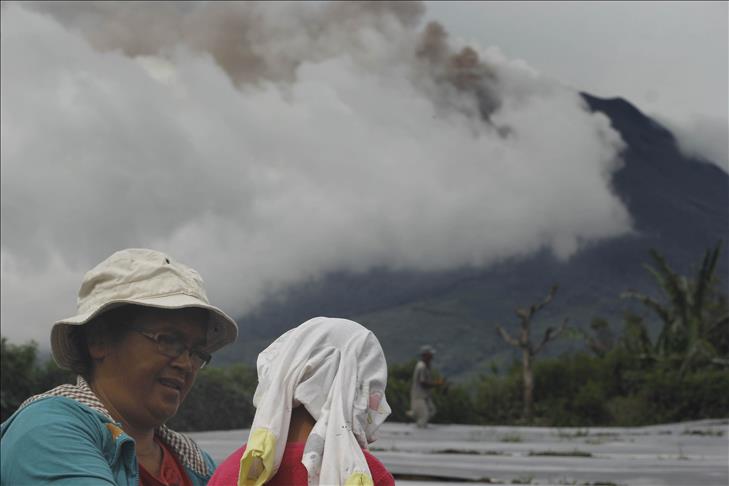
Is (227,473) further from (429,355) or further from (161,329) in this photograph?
(429,355)

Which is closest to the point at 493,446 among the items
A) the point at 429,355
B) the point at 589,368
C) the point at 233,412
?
the point at 429,355

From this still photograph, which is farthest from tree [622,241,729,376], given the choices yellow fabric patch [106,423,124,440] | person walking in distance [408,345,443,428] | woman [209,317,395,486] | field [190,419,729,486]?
woman [209,317,395,486]

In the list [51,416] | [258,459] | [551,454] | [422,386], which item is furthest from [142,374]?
[422,386]

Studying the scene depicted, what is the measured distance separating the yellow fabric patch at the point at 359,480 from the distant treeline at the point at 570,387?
14.0 meters

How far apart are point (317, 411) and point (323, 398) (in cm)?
3

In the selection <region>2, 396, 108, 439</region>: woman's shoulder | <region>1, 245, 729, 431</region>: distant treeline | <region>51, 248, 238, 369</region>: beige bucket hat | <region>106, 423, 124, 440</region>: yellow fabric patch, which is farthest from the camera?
<region>1, 245, 729, 431</region>: distant treeline

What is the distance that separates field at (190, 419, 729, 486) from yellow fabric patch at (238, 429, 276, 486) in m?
6.90

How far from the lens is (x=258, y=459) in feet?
6.36

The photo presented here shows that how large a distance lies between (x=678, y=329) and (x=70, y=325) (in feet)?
83.9

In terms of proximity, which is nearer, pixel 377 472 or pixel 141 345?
pixel 377 472

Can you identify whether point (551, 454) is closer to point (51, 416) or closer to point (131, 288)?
point (131, 288)

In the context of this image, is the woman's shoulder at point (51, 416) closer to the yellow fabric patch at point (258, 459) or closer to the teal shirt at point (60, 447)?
the teal shirt at point (60, 447)

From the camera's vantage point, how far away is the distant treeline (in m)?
15.7

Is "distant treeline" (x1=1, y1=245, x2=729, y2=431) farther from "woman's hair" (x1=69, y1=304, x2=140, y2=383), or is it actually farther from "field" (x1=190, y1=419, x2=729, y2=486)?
"woman's hair" (x1=69, y1=304, x2=140, y2=383)
